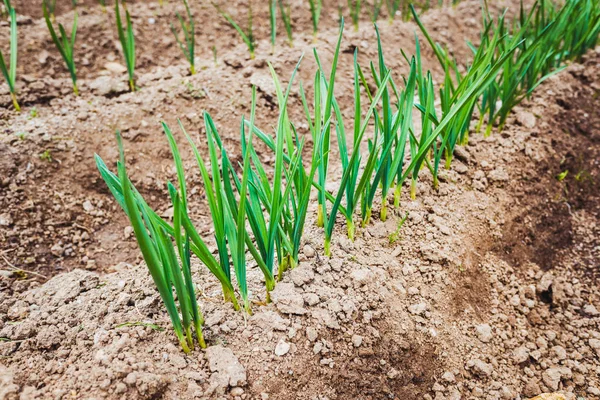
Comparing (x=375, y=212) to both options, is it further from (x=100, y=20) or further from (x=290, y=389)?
(x=100, y=20)

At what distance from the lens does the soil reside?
1.26m

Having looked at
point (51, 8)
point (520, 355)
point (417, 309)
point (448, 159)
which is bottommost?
point (520, 355)

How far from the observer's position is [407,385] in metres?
1.34

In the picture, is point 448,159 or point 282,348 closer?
point 282,348

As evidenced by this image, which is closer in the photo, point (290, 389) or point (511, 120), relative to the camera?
point (290, 389)

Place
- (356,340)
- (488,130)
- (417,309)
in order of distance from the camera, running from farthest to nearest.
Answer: (488,130) < (417,309) < (356,340)

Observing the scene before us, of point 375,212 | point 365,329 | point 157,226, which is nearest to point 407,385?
point 365,329

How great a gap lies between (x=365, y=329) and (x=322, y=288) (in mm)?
180

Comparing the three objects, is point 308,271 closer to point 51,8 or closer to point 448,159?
point 448,159

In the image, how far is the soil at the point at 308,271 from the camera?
126 cm

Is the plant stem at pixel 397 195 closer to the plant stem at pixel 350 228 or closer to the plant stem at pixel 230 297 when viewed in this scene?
the plant stem at pixel 350 228

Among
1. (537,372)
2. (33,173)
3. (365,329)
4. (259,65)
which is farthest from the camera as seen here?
(259,65)

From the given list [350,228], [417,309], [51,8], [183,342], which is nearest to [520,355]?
[417,309]

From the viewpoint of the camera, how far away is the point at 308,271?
1.46 m
